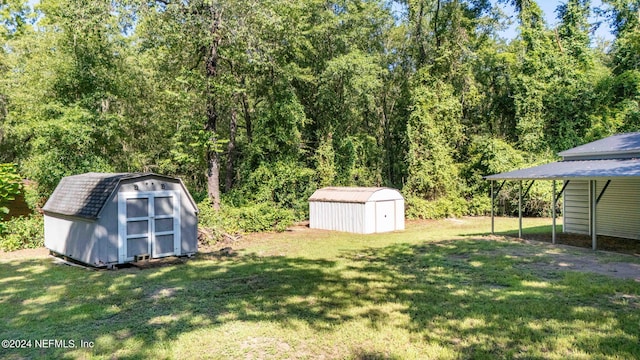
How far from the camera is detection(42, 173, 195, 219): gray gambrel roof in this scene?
8773 millimetres

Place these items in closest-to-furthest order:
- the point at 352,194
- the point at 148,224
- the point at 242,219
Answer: the point at 148,224 < the point at 242,219 < the point at 352,194

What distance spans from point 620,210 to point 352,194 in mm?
8466

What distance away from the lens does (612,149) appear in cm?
1154

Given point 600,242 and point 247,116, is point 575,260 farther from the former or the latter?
point 247,116

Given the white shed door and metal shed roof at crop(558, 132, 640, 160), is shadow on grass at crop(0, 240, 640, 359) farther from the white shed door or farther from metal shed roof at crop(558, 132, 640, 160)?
the white shed door

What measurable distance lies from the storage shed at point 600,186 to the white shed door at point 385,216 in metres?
4.02

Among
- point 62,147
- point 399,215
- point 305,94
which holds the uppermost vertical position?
point 305,94

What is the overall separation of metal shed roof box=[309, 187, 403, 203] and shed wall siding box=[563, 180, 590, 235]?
223 inches

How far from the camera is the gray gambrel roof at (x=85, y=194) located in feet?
28.8

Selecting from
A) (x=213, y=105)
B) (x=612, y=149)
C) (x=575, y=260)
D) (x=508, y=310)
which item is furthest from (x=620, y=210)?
(x=213, y=105)

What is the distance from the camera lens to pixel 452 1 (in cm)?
2120

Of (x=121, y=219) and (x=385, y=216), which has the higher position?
(x=121, y=219)

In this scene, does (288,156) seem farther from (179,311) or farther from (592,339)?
(592,339)

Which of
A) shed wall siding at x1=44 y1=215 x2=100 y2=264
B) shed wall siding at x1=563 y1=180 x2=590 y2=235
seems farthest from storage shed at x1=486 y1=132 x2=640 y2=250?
shed wall siding at x1=44 y1=215 x2=100 y2=264
